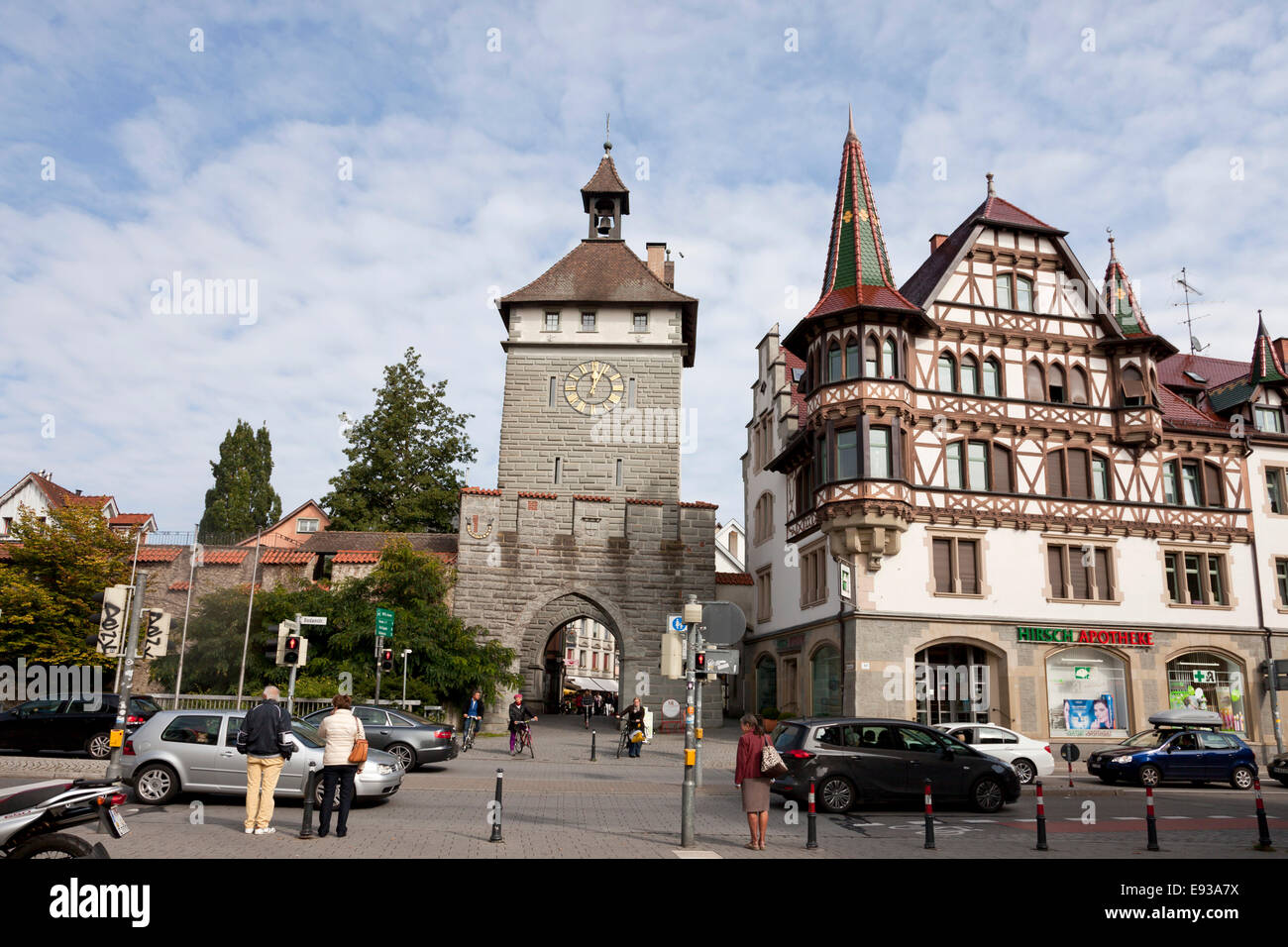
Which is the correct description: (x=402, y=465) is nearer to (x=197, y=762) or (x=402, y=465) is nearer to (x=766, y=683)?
(x=766, y=683)

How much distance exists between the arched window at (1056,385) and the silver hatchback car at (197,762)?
2480 cm

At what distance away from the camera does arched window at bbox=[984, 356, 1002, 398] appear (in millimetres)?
29938

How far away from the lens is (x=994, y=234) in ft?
101

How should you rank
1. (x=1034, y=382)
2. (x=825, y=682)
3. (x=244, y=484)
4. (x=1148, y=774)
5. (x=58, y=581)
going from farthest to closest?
1. (x=244, y=484)
2. (x=58, y=581)
3. (x=1034, y=382)
4. (x=825, y=682)
5. (x=1148, y=774)

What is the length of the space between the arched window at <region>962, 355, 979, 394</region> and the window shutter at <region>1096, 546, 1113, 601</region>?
248 inches

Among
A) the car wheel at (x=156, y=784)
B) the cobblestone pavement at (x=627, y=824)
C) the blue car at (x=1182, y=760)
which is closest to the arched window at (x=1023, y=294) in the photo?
the blue car at (x=1182, y=760)

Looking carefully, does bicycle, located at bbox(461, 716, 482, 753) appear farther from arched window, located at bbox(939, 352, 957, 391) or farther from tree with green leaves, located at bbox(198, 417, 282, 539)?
tree with green leaves, located at bbox(198, 417, 282, 539)

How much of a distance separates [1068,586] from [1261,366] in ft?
40.4

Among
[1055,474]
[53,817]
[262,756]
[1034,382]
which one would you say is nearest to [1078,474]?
[1055,474]

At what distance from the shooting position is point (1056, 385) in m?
30.6

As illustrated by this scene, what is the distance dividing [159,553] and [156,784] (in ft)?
74.0

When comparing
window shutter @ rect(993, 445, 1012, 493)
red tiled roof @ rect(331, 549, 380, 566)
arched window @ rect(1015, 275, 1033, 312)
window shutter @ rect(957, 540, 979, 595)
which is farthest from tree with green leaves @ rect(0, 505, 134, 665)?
arched window @ rect(1015, 275, 1033, 312)

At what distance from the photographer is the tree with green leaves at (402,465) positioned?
46094 mm

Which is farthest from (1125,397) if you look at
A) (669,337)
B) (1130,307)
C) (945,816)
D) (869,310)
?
(945,816)
